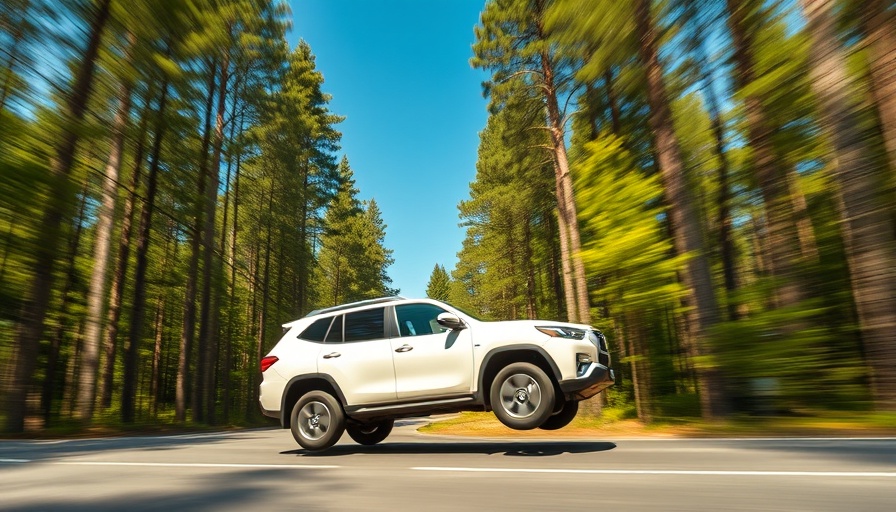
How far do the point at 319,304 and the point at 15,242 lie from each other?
3668 cm

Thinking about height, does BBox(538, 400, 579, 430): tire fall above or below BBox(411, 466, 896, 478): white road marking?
above

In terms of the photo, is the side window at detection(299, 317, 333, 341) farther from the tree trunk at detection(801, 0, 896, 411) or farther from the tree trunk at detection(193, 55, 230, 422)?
the tree trunk at detection(193, 55, 230, 422)

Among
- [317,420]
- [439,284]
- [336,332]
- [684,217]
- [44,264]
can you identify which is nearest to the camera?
[317,420]

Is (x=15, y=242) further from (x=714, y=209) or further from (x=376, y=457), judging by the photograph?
(x=714, y=209)

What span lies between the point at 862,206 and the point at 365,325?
9.12 metres

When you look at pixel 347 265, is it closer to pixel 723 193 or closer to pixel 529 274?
pixel 529 274

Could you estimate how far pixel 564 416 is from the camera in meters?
6.54

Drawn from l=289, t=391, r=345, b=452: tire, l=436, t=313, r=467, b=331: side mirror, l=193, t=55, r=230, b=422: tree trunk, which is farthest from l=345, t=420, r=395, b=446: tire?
l=193, t=55, r=230, b=422: tree trunk

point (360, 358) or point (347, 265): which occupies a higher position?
point (347, 265)

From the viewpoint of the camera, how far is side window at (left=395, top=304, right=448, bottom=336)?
22.3ft

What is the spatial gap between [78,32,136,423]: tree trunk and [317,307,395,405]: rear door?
1218 centimetres

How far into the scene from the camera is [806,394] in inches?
394

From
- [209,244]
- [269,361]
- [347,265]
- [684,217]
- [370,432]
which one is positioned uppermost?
[347,265]

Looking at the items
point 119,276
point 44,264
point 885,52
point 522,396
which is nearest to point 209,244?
point 119,276
